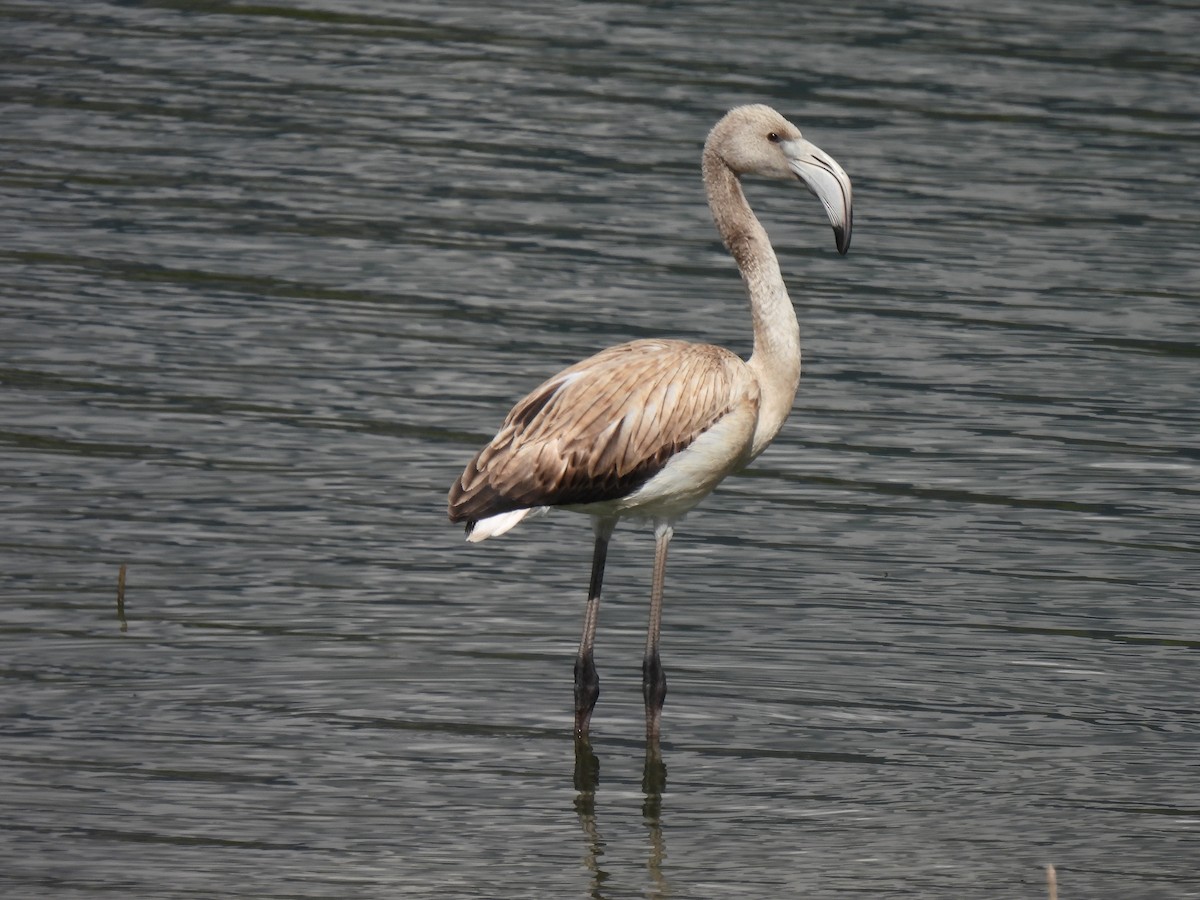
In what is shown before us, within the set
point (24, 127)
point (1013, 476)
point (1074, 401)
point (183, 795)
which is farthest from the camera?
point (24, 127)

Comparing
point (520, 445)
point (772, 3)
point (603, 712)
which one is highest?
point (772, 3)

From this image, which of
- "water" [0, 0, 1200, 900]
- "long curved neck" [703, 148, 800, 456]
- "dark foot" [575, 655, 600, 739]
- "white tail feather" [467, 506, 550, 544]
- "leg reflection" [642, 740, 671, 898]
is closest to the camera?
"leg reflection" [642, 740, 671, 898]

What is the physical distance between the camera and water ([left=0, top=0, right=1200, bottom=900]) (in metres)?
7.17

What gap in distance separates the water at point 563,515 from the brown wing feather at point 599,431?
0.85 m

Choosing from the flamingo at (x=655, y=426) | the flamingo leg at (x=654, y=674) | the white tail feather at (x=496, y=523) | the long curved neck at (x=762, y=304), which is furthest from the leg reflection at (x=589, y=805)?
the long curved neck at (x=762, y=304)

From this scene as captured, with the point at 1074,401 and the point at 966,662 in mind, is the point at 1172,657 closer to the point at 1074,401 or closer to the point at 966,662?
the point at 966,662

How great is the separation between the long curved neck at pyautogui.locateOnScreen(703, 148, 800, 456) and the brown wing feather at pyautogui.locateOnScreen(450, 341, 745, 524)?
168 mm

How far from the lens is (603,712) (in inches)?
320

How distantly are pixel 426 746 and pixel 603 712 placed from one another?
77 centimetres

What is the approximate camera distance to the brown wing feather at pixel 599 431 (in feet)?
25.1

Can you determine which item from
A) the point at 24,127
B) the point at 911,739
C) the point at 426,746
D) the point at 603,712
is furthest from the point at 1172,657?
the point at 24,127

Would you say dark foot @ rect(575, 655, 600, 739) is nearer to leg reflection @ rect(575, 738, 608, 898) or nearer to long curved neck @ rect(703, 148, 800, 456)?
leg reflection @ rect(575, 738, 608, 898)

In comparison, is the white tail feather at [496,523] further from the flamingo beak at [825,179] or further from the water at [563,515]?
the flamingo beak at [825,179]

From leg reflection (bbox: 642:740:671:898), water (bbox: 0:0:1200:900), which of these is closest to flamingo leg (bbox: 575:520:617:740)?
water (bbox: 0:0:1200:900)
